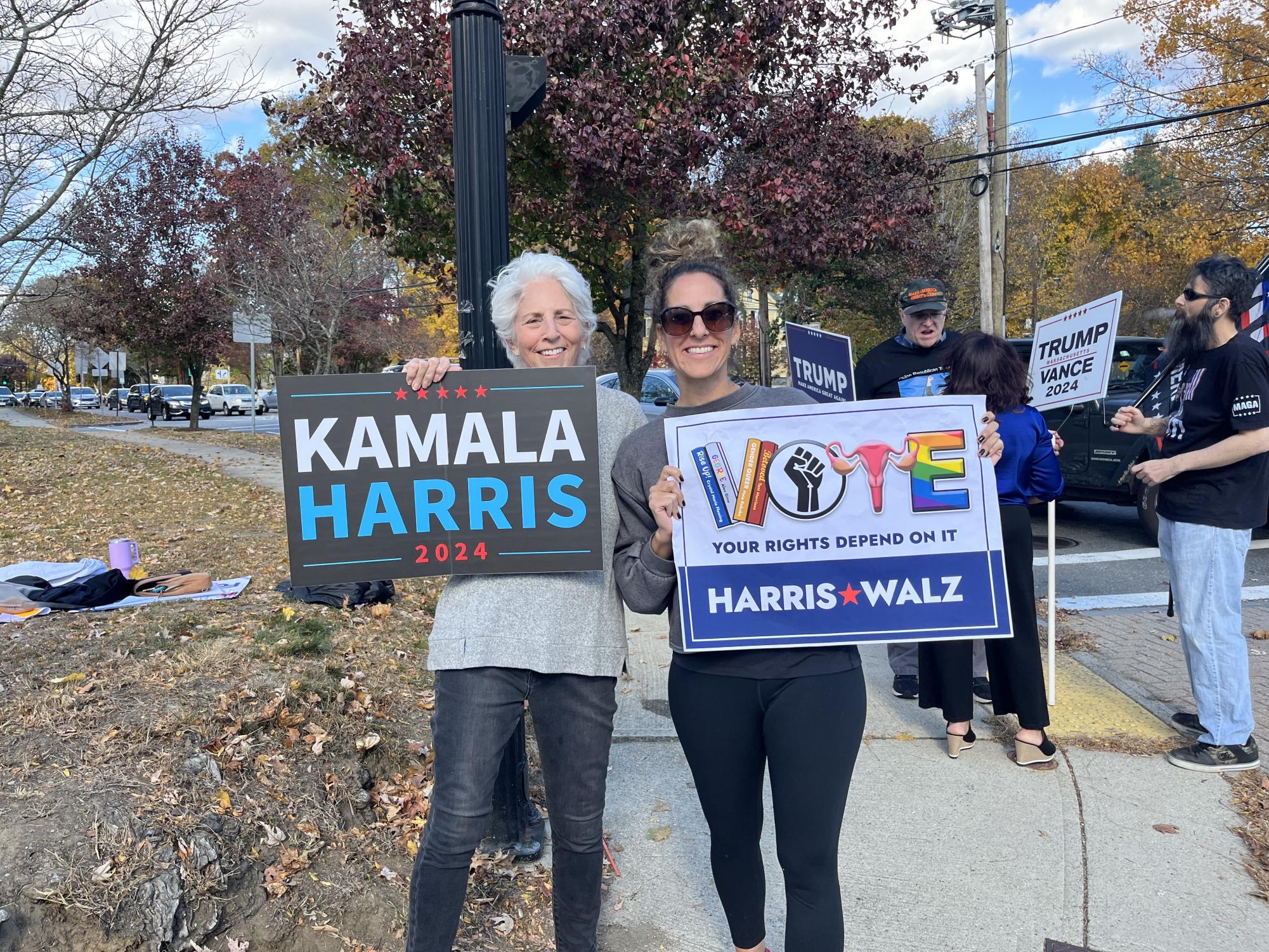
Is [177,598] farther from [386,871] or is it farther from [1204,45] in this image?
[1204,45]

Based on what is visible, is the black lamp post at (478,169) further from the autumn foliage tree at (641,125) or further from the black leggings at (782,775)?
the autumn foliage tree at (641,125)

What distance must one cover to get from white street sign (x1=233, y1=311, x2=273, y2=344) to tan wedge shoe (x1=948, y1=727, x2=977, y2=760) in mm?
18951

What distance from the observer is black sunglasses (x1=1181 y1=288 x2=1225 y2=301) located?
371 cm

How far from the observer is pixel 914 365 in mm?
4953

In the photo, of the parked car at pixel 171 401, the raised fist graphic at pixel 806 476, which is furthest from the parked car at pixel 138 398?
the raised fist graphic at pixel 806 476

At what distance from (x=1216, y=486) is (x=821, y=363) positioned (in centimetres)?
233

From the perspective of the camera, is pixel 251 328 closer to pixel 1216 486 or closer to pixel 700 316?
pixel 1216 486

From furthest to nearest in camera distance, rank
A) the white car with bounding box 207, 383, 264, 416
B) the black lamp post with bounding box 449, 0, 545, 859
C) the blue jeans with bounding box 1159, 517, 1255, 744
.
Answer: the white car with bounding box 207, 383, 264, 416 < the blue jeans with bounding box 1159, 517, 1255, 744 < the black lamp post with bounding box 449, 0, 545, 859

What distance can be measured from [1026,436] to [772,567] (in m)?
2.23

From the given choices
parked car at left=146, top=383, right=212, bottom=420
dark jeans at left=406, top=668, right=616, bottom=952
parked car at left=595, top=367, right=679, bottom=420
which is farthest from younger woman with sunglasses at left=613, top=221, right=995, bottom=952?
parked car at left=146, top=383, right=212, bottom=420

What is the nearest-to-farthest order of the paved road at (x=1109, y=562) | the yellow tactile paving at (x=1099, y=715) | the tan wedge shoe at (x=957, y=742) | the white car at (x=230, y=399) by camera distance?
the tan wedge shoe at (x=957, y=742) → the yellow tactile paving at (x=1099, y=715) → the paved road at (x=1109, y=562) → the white car at (x=230, y=399)

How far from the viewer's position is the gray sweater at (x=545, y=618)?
223cm

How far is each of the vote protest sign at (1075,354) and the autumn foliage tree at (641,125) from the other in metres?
3.99

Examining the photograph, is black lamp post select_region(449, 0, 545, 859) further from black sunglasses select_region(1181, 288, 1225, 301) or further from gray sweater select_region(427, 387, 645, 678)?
black sunglasses select_region(1181, 288, 1225, 301)
